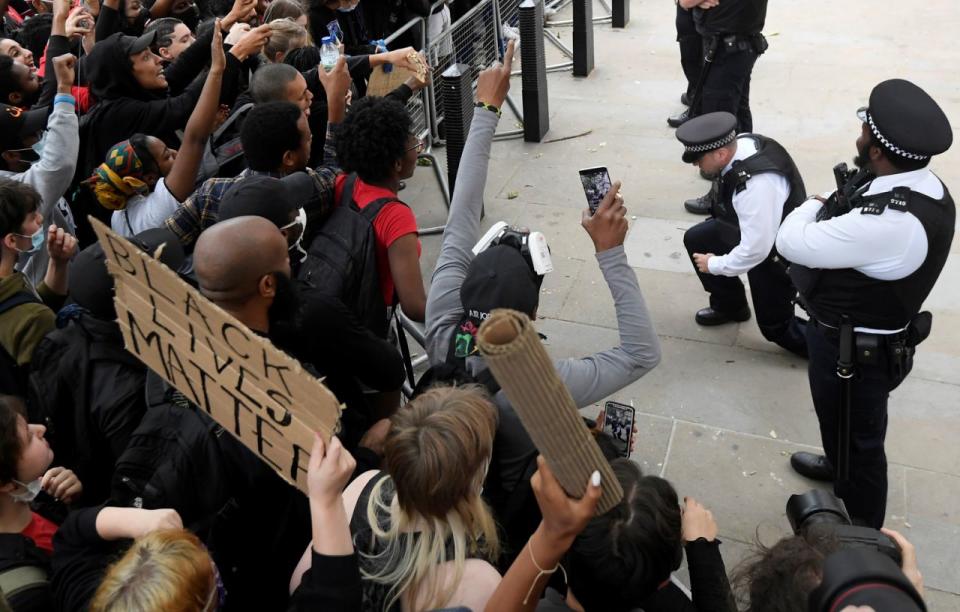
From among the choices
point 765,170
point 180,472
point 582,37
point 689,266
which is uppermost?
point 180,472

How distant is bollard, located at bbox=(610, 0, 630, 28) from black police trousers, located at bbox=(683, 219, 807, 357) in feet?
19.2

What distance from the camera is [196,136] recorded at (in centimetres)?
415

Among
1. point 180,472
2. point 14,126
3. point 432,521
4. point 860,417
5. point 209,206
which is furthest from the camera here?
point 14,126

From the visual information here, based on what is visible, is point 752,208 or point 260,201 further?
point 752,208

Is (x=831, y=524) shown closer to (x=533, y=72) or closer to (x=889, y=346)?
(x=889, y=346)

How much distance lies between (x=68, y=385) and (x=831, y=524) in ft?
7.69

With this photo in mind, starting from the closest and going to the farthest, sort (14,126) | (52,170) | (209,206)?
(209,206) < (52,170) < (14,126)

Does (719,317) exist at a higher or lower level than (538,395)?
lower

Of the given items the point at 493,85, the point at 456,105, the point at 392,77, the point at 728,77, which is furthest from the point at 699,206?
the point at 493,85

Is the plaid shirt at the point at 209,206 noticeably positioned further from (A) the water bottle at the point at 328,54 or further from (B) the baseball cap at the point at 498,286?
(A) the water bottle at the point at 328,54

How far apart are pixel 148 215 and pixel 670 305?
3.27 metres

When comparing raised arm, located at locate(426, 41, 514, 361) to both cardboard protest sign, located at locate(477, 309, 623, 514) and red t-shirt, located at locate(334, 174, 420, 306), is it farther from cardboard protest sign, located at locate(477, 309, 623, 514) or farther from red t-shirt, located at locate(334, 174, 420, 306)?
cardboard protest sign, located at locate(477, 309, 623, 514)

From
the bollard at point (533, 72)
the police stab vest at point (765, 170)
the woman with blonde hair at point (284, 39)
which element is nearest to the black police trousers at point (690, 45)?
the bollard at point (533, 72)

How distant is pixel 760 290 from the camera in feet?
15.5
